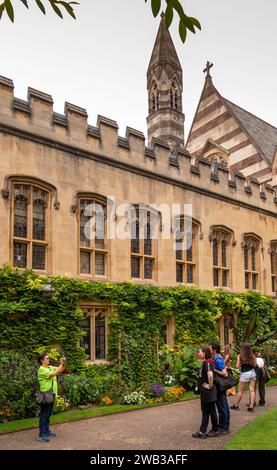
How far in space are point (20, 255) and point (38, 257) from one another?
54 cm

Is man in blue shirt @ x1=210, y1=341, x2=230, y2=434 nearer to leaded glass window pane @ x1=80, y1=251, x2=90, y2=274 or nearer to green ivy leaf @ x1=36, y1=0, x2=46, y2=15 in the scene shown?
leaded glass window pane @ x1=80, y1=251, x2=90, y2=274

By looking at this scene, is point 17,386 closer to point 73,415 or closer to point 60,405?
point 60,405

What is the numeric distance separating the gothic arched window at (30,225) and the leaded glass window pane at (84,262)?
4.02 feet

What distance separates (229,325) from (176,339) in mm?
3197

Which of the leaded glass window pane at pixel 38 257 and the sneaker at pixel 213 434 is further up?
the leaded glass window pane at pixel 38 257

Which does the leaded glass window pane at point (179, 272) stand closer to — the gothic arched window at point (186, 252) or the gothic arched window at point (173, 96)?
the gothic arched window at point (186, 252)

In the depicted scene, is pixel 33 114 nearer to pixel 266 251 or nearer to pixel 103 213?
pixel 103 213

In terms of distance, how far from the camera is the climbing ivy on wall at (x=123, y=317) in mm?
11102

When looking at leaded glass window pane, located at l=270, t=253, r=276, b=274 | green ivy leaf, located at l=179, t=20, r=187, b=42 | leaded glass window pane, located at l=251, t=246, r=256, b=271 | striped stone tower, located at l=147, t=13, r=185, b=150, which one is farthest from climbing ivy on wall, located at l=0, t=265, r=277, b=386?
striped stone tower, located at l=147, t=13, r=185, b=150

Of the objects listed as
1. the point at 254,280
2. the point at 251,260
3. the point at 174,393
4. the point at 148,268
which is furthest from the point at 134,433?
the point at 254,280

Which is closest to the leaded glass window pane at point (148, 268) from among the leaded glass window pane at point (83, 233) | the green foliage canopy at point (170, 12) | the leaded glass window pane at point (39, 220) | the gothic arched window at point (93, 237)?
the gothic arched window at point (93, 237)

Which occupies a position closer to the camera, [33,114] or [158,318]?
[33,114]
